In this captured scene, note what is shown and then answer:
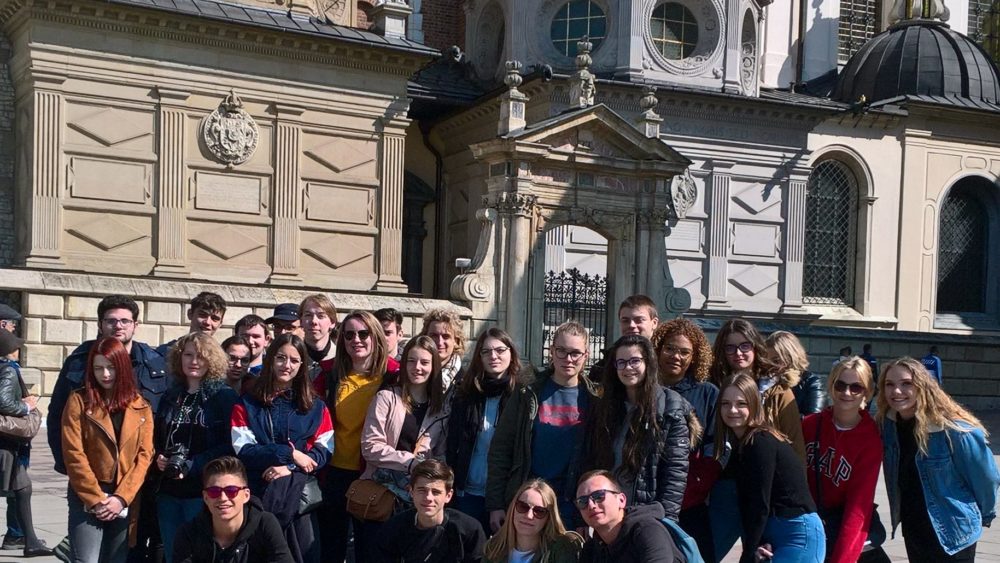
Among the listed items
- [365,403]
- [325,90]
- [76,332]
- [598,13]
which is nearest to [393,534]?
[365,403]

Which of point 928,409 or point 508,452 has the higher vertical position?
point 928,409

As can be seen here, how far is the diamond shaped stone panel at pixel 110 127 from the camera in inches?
813

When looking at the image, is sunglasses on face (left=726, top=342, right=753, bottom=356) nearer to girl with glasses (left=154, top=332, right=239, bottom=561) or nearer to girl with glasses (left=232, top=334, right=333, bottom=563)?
girl with glasses (left=232, top=334, right=333, bottom=563)

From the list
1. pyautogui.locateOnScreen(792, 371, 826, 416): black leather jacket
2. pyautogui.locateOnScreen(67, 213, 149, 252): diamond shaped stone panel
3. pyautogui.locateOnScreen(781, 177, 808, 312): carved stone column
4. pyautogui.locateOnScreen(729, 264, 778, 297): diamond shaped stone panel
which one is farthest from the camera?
pyautogui.locateOnScreen(781, 177, 808, 312): carved stone column

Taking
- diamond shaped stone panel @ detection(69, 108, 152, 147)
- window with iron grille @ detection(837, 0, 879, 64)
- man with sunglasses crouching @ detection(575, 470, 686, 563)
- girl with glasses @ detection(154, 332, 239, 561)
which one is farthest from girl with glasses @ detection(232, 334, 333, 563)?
window with iron grille @ detection(837, 0, 879, 64)

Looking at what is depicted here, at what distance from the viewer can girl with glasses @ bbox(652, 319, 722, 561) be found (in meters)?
6.95

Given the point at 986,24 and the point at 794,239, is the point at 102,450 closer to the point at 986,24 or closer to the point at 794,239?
the point at 794,239

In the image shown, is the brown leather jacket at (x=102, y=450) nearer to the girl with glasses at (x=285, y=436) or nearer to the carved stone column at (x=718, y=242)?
the girl with glasses at (x=285, y=436)

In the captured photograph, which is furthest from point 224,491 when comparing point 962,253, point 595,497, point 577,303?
point 962,253

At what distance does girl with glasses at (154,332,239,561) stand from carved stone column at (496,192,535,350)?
11.6 metres

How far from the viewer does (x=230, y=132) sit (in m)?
21.8

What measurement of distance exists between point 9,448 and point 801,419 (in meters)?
5.54

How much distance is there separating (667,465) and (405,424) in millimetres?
1624

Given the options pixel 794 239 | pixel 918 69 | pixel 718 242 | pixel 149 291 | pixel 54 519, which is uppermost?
pixel 918 69
